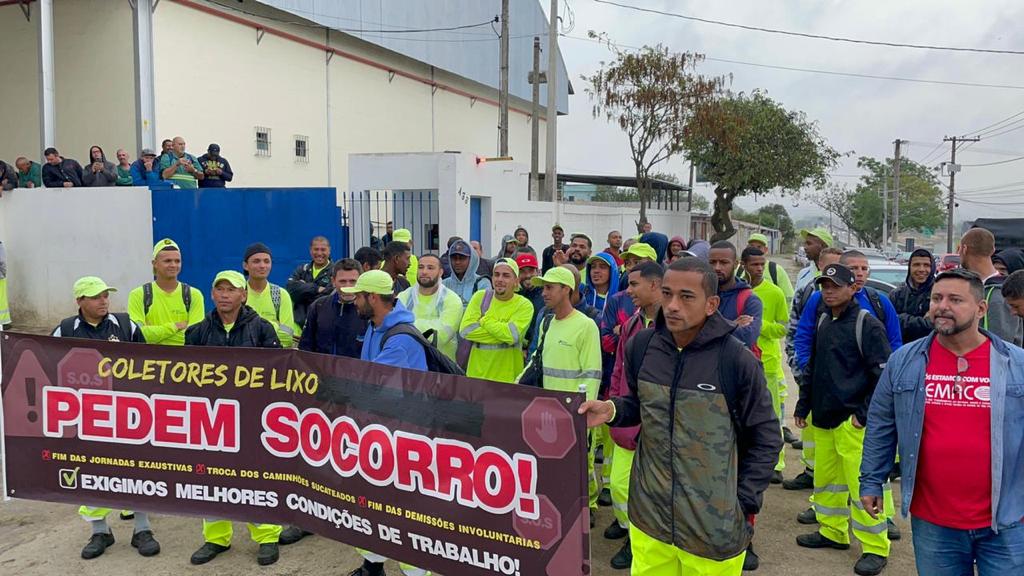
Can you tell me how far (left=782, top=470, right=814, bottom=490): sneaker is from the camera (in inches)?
258

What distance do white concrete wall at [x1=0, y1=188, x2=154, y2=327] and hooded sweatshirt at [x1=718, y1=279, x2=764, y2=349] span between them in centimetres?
1146

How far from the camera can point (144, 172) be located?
14.4 metres

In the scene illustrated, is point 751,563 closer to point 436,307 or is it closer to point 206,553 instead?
point 436,307

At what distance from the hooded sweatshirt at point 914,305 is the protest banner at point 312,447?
4147 mm

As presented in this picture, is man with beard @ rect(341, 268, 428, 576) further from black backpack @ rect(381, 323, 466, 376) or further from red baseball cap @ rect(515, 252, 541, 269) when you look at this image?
red baseball cap @ rect(515, 252, 541, 269)

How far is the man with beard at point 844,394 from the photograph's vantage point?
4.85 metres

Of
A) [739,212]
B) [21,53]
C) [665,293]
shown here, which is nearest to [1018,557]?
[665,293]

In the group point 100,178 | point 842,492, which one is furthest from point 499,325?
point 100,178

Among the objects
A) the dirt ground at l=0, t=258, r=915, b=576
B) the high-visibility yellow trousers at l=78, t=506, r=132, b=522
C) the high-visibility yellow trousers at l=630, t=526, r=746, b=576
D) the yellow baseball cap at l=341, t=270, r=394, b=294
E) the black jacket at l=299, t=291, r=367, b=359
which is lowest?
the dirt ground at l=0, t=258, r=915, b=576

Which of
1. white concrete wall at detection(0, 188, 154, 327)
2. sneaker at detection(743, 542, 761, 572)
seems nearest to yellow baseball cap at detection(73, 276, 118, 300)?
sneaker at detection(743, 542, 761, 572)

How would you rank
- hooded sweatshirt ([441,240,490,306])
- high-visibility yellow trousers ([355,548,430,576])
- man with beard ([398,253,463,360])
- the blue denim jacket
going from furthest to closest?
hooded sweatshirt ([441,240,490,306])
man with beard ([398,253,463,360])
high-visibility yellow trousers ([355,548,430,576])
the blue denim jacket

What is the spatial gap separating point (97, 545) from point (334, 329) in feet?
6.87

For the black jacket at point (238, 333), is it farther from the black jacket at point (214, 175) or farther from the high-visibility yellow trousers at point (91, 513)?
the black jacket at point (214, 175)

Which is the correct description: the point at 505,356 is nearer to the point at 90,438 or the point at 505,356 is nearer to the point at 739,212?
the point at 90,438
